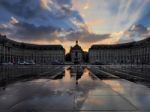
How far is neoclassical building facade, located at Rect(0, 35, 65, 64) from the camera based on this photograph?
145 m

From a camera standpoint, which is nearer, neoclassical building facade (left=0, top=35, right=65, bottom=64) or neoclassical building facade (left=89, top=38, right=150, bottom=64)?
neoclassical building facade (left=0, top=35, right=65, bottom=64)

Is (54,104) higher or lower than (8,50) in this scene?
lower

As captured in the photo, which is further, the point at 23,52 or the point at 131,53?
the point at 23,52

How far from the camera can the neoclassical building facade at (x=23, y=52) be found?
474 ft

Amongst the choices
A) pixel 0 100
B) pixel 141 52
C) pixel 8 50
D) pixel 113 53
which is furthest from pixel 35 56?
pixel 0 100

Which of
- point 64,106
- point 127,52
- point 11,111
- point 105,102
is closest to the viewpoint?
point 11,111

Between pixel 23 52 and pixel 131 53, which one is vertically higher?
pixel 23 52

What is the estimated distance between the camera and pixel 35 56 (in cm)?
19550

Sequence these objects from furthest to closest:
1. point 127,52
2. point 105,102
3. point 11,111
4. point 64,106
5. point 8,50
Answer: point 127,52, point 8,50, point 105,102, point 64,106, point 11,111

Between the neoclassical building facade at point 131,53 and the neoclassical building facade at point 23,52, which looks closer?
the neoclassical building facade at point 23,52

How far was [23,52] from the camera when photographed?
182 m

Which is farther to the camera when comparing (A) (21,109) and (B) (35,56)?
(B) (35,56)

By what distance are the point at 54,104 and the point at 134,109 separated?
3.05 metres

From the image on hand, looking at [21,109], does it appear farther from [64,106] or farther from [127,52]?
[127,52]
